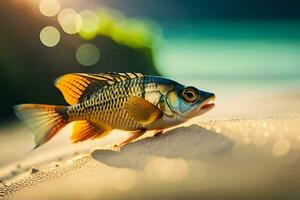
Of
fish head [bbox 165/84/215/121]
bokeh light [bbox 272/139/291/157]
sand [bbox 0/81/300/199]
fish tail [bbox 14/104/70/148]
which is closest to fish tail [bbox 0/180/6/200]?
sand [bbox 0/81/300/199]

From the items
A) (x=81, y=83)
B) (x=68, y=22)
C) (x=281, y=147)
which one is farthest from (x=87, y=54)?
(x=281, y=147)

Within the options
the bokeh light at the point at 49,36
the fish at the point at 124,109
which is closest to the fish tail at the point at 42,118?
the fish at the point at 124,109

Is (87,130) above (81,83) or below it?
below

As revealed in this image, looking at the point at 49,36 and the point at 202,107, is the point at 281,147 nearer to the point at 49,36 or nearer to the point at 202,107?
the point at 202,107

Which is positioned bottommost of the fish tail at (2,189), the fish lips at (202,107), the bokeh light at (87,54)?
the fish tail at (2,189)

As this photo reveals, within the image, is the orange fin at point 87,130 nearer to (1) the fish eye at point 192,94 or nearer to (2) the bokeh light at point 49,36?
(1) the fish eye at point 192,94

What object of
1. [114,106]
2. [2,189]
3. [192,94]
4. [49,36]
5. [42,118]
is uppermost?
[49,36]

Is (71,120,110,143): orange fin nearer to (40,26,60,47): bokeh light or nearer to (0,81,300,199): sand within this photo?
(0,81,300,199): sand
